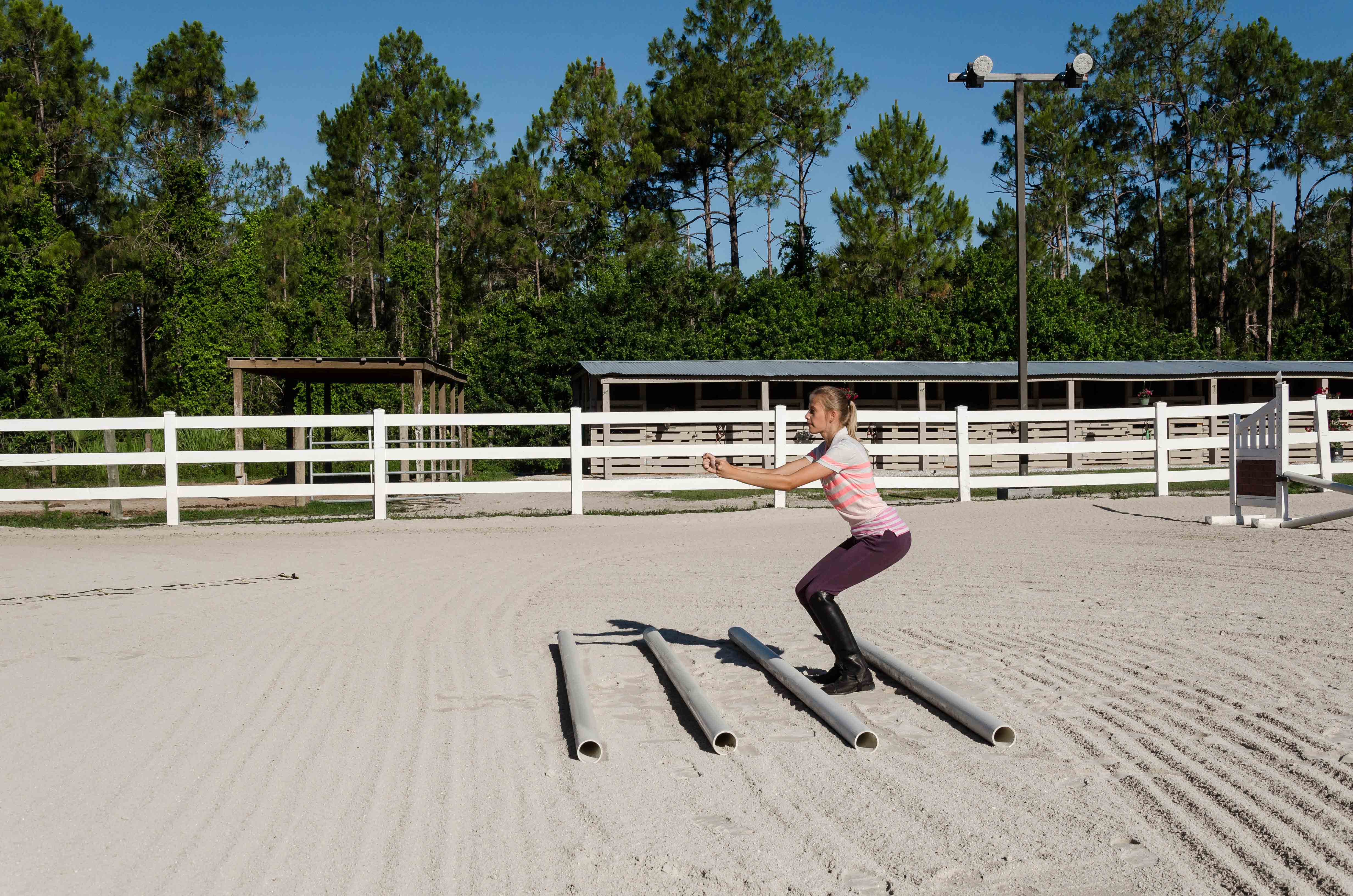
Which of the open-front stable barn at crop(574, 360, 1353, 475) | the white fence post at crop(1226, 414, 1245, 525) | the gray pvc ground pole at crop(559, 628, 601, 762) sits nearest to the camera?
the gray pvc ground pole at crop(559, 628, 601, 762)

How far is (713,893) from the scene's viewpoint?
2.93 meters

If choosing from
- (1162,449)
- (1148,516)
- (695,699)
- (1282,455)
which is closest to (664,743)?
(695,699)

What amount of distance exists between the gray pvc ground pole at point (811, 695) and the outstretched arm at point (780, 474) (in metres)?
0.88

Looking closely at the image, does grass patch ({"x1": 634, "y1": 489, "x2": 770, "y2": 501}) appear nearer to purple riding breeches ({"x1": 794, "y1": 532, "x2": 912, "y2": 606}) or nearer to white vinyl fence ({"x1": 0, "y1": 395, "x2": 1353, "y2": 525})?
white vinyl fence ({"x1": 0, "y1": 395, "x2": 1353, "y2": 525})

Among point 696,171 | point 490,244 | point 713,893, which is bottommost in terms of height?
point 713,893

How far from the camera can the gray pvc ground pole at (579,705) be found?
13.4ft

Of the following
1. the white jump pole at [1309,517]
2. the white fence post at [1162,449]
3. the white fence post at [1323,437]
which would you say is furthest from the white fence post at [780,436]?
the white fence post at [1323,437]

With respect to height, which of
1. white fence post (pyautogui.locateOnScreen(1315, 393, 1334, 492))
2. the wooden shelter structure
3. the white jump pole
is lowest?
the white jump pole

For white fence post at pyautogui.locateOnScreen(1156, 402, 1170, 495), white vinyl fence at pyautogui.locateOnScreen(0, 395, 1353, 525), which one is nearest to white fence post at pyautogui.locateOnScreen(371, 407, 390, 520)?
white vinyl fence at pyautogui.locateOnScreen(0, 395, 1353, 525)

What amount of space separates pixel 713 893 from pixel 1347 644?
4.31m

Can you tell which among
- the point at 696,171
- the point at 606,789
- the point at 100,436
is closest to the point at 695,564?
the point at 606,789

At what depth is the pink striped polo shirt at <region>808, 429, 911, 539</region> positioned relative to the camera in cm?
486

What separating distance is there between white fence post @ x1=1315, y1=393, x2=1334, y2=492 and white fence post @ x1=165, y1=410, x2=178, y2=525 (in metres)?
15.5

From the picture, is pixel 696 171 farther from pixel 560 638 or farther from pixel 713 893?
pixel 713 893
